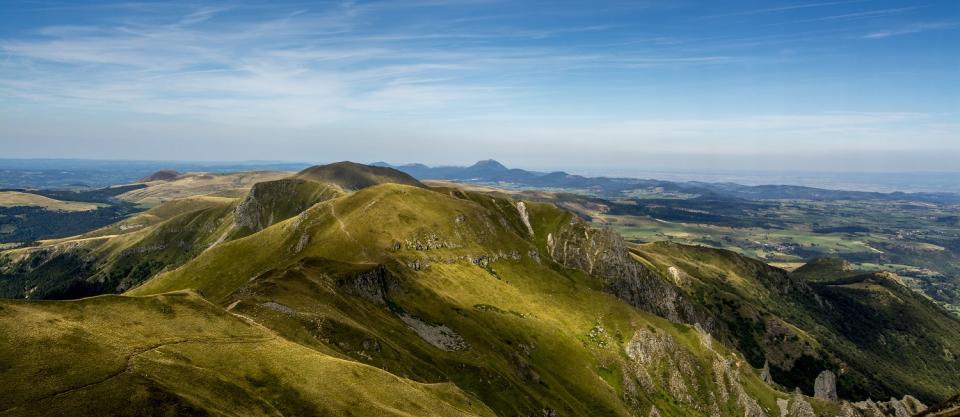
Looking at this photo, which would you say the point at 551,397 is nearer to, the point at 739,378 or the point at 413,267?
the point at 413,267

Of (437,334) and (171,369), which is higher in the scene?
(171,369)

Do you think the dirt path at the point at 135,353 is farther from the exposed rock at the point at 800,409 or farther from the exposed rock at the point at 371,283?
the exposed rock at the point at 800,409

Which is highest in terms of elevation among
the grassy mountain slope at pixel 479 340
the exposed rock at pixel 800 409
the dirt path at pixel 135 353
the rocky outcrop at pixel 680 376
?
the dirt path at pixel 135 353

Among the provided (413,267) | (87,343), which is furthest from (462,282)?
(87,343)

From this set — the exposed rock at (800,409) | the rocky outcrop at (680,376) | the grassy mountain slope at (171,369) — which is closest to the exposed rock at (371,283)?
the grassy mountain slope at (171,369)

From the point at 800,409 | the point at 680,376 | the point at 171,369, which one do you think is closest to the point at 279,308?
the point at 171,369

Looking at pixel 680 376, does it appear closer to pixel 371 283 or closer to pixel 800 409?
pixel 800 409
